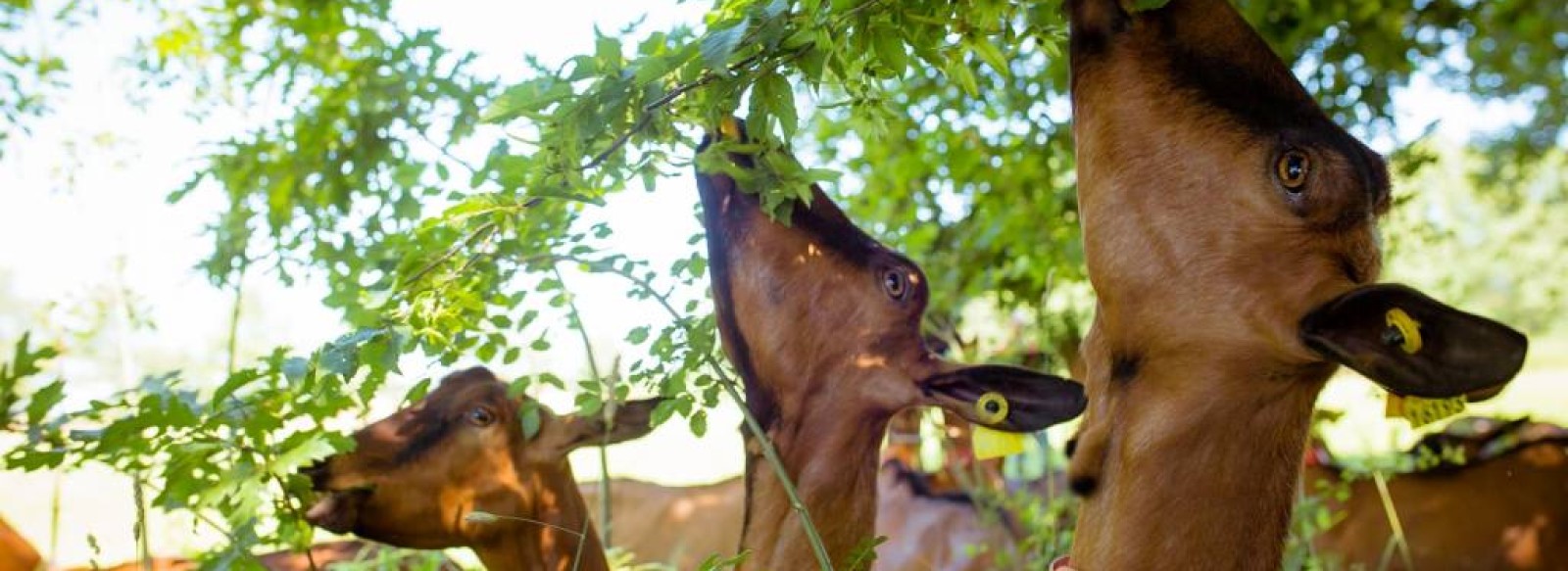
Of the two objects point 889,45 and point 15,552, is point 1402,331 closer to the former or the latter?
point 889,45

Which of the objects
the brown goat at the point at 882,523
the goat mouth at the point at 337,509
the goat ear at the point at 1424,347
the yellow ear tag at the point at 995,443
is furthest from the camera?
the brown goat at the point at 882,523

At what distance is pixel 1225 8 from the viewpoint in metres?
1.76

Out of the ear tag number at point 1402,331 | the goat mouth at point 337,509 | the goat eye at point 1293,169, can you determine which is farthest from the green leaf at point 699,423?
the ear tag number at point 1402,331

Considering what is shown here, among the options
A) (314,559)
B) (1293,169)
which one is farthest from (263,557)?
(1293,169)

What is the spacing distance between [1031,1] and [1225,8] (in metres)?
0.29

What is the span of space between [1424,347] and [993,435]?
2.57ft

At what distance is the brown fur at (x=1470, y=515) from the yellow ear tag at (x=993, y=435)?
293cm

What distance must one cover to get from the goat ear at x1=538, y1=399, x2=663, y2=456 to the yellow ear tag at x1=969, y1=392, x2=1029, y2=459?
89 cm

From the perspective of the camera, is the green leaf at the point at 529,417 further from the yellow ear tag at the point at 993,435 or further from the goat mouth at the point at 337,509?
the yellow ear tag at the point at 993,435

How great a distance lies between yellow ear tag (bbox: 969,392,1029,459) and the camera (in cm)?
204

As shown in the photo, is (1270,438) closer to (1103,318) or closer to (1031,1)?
(1103,318)

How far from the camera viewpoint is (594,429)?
9.31 feet

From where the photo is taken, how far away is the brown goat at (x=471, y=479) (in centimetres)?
276

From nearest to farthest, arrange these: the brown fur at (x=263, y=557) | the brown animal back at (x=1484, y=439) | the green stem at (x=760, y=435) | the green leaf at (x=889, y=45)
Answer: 1. the green leaf at (x=889, y=45)
2. the green stem at (x=760, y=435)
3. the brown fur at (x=263, y=557)
4. the brown animal back at (x=1484, y=439)
